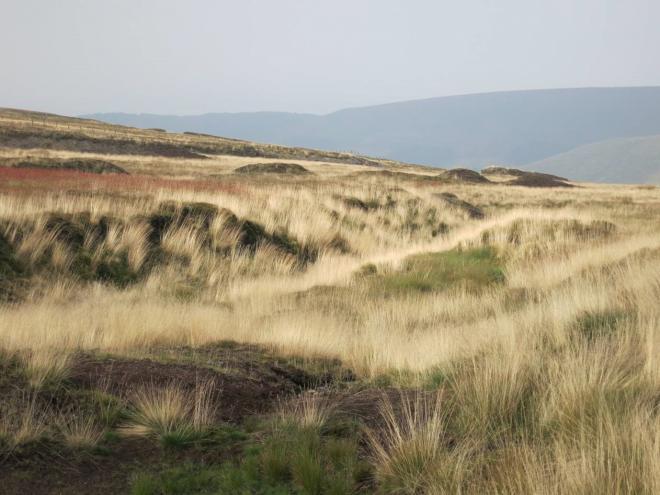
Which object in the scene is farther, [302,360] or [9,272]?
[9,272]

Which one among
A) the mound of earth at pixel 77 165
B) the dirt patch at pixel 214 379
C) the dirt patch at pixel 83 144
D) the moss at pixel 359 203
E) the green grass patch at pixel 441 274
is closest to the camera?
the dirt patch at pixel 214 379

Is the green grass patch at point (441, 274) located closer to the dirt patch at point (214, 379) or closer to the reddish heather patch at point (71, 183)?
the dirt patch at point (214, 379)

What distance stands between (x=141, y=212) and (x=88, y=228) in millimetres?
1586

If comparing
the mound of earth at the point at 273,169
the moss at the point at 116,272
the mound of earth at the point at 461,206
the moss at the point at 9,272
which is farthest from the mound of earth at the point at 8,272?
the mound of earth at the point at 273,169

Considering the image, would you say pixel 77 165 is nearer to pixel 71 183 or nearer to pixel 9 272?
pixel 71 183

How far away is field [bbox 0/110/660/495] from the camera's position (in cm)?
337

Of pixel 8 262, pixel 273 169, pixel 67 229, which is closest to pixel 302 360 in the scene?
pixel 8 262

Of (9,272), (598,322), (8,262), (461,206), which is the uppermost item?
(461,206)

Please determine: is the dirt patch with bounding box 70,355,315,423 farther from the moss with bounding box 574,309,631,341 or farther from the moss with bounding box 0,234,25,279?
the moss with bounding box 0,234,25,279

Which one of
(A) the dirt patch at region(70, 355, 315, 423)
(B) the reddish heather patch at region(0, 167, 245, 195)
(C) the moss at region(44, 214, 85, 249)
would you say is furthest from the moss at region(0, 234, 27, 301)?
(A) the dirt patch at region(70, 355, 315, 423)

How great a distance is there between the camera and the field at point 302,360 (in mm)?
3369

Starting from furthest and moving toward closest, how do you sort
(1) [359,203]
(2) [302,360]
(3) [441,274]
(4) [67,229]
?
1. (1) [359,203]
2. (3) [441,274]
3. (4) [67,229]
4. (2) [302,360]

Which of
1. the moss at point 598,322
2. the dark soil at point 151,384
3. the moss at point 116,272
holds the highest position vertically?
the moss at point 598,322

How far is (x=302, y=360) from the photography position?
637cm
